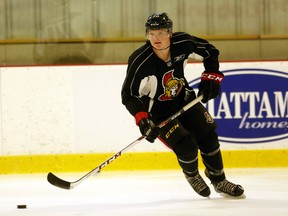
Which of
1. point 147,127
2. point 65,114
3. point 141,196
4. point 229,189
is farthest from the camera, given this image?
point 65,114

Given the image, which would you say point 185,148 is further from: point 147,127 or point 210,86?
point 210,86

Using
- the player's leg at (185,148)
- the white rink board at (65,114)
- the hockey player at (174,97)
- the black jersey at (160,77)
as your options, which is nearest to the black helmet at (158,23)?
the hockey player at (174,97)

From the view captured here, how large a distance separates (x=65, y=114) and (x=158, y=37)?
6.68 ft

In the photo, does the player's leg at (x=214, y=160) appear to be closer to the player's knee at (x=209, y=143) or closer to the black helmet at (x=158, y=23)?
the player's knee at (x=209, y=143)

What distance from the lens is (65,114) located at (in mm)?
5855

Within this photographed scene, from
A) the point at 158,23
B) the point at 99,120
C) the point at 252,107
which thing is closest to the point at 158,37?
the point at 158,23

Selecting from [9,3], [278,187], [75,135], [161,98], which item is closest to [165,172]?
[75,135]

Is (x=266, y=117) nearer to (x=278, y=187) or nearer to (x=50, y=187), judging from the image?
(x=278, y=187)

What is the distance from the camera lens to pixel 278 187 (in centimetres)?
465

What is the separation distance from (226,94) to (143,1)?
1.27m

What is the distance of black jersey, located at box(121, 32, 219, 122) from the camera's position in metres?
4.07

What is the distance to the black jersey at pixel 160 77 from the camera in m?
4.07

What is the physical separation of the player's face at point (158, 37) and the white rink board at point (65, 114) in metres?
1.88

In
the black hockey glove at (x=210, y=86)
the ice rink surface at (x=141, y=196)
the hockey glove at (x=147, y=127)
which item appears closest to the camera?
the ice rink surface at (x=141, y=196)
